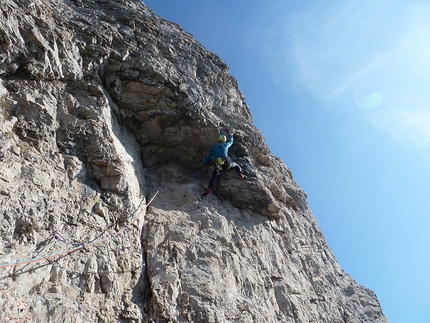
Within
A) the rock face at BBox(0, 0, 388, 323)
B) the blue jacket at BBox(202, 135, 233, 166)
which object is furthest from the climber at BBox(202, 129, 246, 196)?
the rock face at BBox(0, 0, 388, 323)

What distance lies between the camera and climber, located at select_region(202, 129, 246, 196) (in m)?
10.0

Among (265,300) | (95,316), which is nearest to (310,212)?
(265,300)

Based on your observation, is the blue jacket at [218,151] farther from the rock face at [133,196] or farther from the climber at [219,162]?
the rock face at [133,196]

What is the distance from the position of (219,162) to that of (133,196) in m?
2.92

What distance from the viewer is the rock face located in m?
5.67

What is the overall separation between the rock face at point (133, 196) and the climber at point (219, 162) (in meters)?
0.29

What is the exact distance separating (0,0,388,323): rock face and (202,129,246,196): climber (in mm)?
291

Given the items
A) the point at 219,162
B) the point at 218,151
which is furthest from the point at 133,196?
the point at 218,151

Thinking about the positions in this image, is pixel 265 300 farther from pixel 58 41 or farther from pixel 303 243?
pixel 58 41

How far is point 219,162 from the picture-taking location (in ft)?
32.9

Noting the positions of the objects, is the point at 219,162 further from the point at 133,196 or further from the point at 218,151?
the point at 133,196

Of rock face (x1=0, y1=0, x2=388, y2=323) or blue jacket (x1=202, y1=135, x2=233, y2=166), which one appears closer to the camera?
rock face (x1=0, y1=0, x2=388, y2=323)

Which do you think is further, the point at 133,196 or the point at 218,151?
the point at 218,151

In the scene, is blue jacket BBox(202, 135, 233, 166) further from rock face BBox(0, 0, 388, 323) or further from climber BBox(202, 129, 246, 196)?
rock face BBox(0, 0, 388, 323)
